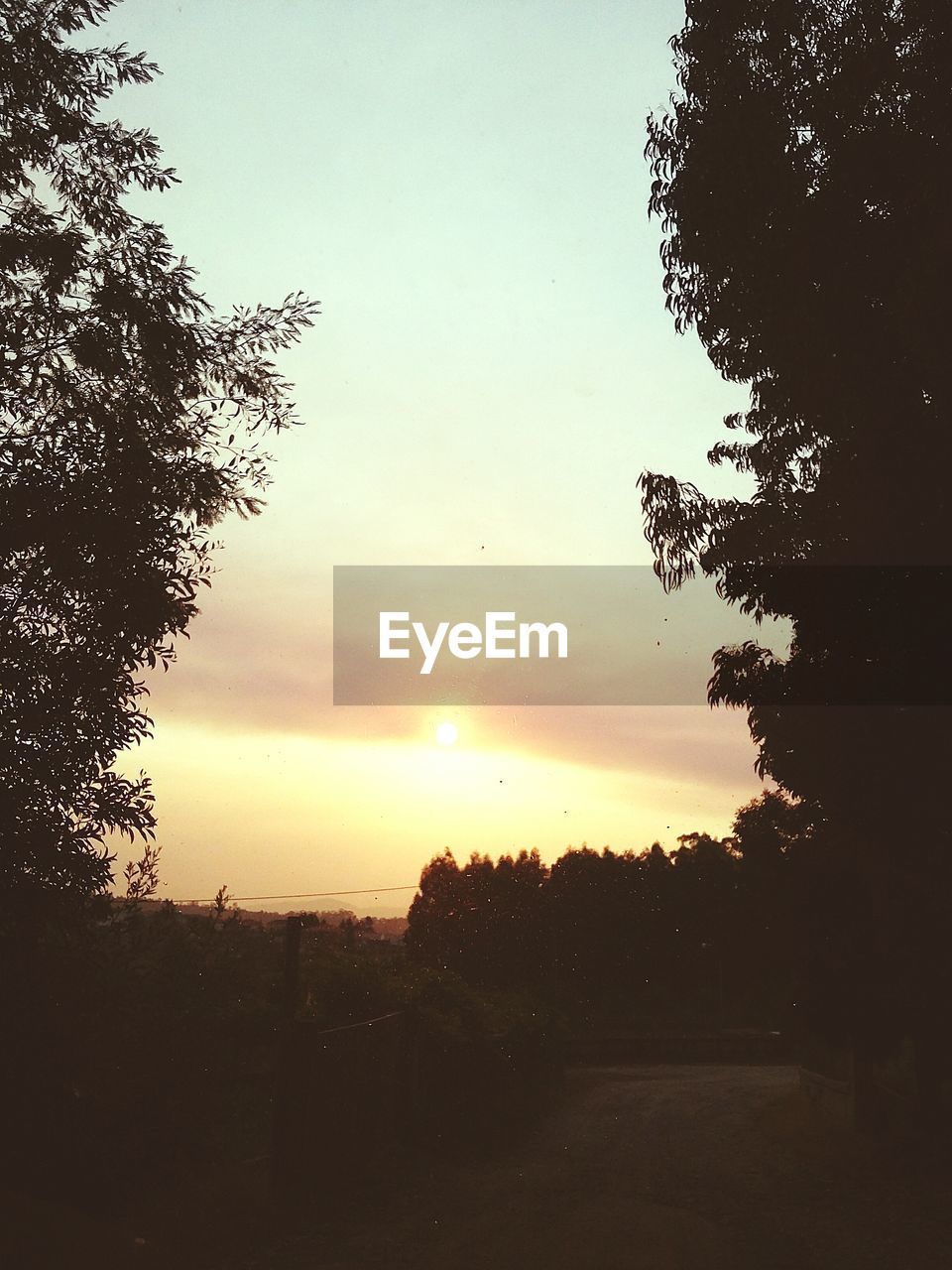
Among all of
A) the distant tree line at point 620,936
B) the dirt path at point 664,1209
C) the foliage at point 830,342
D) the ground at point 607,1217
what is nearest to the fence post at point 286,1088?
the ground at point 607,1217

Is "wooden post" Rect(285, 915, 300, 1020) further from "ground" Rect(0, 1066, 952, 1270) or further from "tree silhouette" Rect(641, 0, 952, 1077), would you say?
"tree silhouette" Rect(641, 0, 952, 1077)

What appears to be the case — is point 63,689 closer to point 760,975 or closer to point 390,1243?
point 390,1243

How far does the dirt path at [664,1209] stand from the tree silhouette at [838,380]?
10.3 ft

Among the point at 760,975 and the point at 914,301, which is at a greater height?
the point at 914,301

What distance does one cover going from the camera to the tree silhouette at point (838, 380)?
1295 centimetres

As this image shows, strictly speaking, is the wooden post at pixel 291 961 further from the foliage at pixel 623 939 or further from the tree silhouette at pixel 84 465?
the foliage at pixel 623 939

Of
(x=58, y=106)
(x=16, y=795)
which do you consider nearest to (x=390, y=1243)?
(x=16, y=795)

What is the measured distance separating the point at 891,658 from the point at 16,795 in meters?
9.96

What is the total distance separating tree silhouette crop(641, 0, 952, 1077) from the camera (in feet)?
42.5

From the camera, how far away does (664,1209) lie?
38.1ft

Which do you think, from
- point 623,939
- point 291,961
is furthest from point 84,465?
point 623,939

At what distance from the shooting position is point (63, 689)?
8203 mm

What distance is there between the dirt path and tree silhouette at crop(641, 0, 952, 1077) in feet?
10.3

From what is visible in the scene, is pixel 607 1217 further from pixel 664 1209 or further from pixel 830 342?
pixel 830 342
